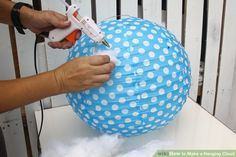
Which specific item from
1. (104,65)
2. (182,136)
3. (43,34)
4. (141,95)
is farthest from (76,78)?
(182,136)

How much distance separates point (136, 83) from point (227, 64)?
819 millimetres

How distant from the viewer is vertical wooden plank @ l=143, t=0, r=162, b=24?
128cm

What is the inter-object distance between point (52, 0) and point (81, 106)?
496 mm

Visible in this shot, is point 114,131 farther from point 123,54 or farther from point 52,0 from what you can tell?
point 52,0

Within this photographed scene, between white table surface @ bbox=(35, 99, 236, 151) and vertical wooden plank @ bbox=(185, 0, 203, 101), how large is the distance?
306 millimetres

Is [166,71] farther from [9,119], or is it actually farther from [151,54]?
[9,119]

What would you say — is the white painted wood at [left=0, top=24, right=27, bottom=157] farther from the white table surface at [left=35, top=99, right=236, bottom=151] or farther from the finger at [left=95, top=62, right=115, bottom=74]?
the finger at [left=95, top=62, right=115, bottom=74]

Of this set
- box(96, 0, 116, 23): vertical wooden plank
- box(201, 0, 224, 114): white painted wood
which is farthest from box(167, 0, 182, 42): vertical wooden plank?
box(96, 0, 116, 23): vertical wooden plank

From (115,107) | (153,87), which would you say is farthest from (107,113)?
(153,87)

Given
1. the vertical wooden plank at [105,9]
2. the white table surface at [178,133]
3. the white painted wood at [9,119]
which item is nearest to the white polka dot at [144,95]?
the white table surface at [178,133]

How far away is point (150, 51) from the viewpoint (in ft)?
2.79

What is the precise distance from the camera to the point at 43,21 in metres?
1.01

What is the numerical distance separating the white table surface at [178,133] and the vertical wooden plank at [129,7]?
46 cm

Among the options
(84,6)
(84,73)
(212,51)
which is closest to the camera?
(84,73)
